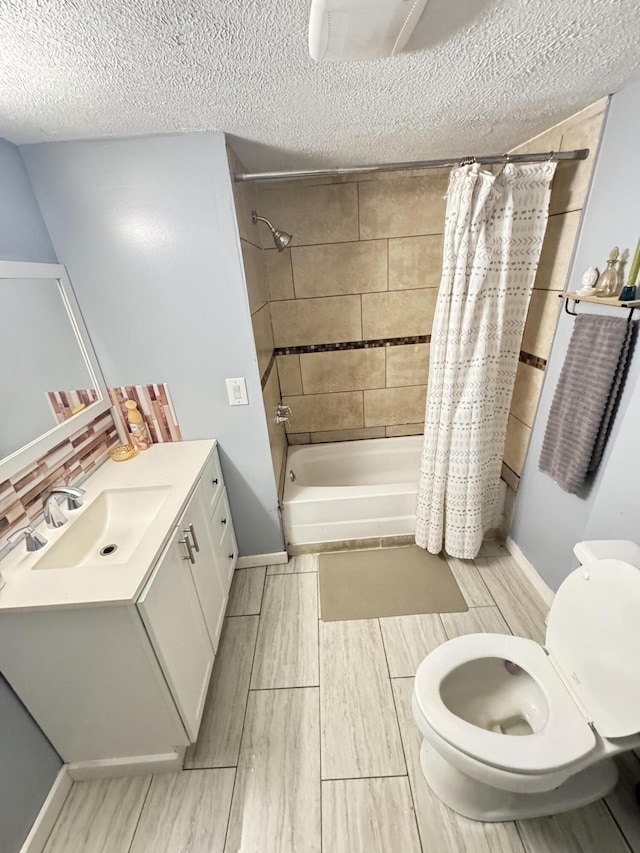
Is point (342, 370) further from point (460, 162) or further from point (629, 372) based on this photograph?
point (629, 372)

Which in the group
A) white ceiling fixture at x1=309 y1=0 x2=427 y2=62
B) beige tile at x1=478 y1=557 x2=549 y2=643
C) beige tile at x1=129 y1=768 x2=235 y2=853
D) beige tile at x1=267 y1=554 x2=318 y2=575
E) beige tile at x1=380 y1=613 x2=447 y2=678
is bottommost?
beige tile at x1=129 y1=768 x2=235 y2=853

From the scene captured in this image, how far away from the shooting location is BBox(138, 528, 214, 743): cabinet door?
3.51 ft

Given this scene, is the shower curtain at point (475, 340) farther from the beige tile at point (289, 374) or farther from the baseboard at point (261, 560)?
the beige tile at point (289, 374)

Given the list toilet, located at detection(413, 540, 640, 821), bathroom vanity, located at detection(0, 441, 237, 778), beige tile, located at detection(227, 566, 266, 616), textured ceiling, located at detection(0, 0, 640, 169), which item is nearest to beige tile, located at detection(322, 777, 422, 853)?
toilet, located at detection(413, 540, 640, 821)

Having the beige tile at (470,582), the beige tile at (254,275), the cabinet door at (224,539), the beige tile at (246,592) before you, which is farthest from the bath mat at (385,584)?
the beige tile at (254,275)

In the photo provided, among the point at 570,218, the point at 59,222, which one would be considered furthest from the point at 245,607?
the point at 570,218

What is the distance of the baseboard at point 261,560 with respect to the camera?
6.87 feet

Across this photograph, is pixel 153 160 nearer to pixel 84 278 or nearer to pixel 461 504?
pixel 84 278

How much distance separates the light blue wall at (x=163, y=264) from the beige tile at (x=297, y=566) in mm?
734

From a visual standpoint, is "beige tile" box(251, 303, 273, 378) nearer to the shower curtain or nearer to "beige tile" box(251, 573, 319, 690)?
the shower curtain

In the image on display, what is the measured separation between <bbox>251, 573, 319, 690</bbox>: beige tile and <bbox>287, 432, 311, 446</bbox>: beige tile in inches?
37.5

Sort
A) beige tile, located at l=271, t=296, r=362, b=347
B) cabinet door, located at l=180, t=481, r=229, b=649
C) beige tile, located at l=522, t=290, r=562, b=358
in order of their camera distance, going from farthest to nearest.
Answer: beige tile, located at l=271, t=296, r=362, b=347
beige tile, located at l=522, t=290, r=562, b=358
cabinet door, located at l=180, t=481, r=229, b=649


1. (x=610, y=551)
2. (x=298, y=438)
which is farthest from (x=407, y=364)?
(x=610, y=551)

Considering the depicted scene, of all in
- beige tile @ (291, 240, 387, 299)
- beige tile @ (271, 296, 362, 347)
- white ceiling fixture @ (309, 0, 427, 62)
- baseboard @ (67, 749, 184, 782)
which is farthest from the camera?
beige tile @ (271, 296, 362, 347)
